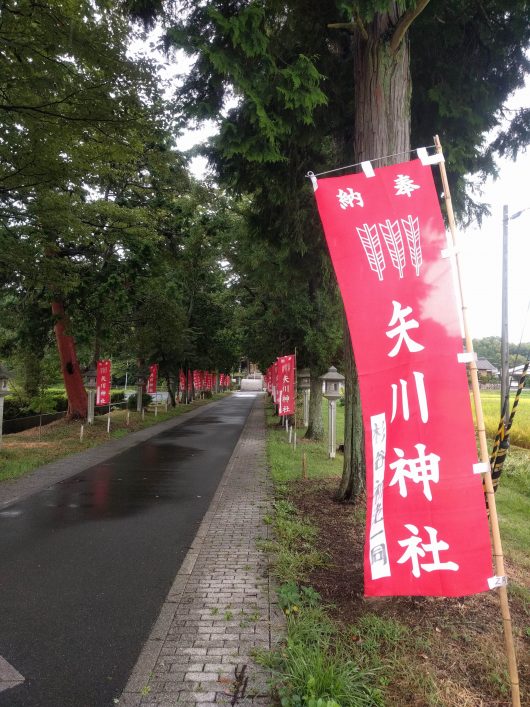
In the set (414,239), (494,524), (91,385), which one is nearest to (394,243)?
(414,239)

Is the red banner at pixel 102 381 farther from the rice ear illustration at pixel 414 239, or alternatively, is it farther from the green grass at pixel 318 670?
the rice ear illustration at pixel 414 239

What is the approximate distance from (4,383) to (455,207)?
1043cm

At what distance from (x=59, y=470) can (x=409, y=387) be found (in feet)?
30.2

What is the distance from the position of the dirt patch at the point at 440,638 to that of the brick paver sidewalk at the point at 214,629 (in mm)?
661

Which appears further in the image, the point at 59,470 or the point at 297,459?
the point at 297,459

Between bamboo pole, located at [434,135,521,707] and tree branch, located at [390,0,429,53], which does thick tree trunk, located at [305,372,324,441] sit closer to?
tree branch, located at [390,0,429,53]

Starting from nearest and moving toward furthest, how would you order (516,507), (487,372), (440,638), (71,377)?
1. (440,638)
2. (516,507)
3. (71,377)
4. (487,372)

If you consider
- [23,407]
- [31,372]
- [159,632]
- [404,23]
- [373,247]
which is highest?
[404,23]

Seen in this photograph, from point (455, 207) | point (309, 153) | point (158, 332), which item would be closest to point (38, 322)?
point (158, 332)

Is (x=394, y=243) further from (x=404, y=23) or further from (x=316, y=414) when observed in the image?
(x=316, y=414)

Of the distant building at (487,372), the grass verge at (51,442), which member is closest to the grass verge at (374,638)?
the distant building at (487,372)

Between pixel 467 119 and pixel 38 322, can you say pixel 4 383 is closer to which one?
pixel 38 322

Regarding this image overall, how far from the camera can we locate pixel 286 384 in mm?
13406

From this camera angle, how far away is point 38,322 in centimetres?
1777
